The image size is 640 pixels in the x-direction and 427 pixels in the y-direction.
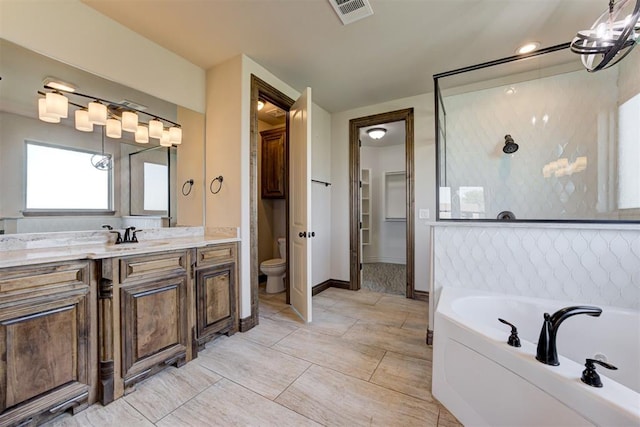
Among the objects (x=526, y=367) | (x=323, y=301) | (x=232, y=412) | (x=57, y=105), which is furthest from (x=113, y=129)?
(x=526, y=367)

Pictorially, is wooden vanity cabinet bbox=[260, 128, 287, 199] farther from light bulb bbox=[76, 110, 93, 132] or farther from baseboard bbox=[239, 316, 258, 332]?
light bulb bbox=[76, 110, 93, 132]

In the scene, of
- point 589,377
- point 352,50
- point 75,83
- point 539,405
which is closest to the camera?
point 589,377

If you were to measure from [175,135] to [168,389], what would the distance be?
214 cm

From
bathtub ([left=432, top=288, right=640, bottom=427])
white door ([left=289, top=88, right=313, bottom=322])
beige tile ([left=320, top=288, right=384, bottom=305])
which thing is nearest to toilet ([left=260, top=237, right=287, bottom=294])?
white door ([left=289, top=88, right=313, bottom=322])

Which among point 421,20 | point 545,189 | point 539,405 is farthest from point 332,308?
point 421,20

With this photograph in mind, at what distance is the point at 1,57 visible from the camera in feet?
5.05

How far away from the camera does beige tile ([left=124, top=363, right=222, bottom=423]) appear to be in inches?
56.1

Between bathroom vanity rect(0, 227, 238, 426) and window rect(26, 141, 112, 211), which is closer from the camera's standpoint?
bathroom vanity rect(0, 227, 238, 426)

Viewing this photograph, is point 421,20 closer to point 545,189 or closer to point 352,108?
point 352,108

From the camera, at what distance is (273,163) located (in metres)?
3.84

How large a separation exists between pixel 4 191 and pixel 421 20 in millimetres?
3121

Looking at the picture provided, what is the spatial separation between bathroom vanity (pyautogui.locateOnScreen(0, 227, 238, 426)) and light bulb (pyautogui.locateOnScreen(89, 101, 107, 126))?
0.86 meters

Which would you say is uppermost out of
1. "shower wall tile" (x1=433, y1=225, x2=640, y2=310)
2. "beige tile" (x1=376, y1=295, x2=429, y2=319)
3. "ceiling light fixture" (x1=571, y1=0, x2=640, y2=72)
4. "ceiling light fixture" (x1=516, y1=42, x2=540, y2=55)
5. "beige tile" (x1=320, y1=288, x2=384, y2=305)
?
"ceiling light fixture" (x1=516, y1=42, x2=540, y2=55)

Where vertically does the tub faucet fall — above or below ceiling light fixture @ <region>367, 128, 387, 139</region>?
below
